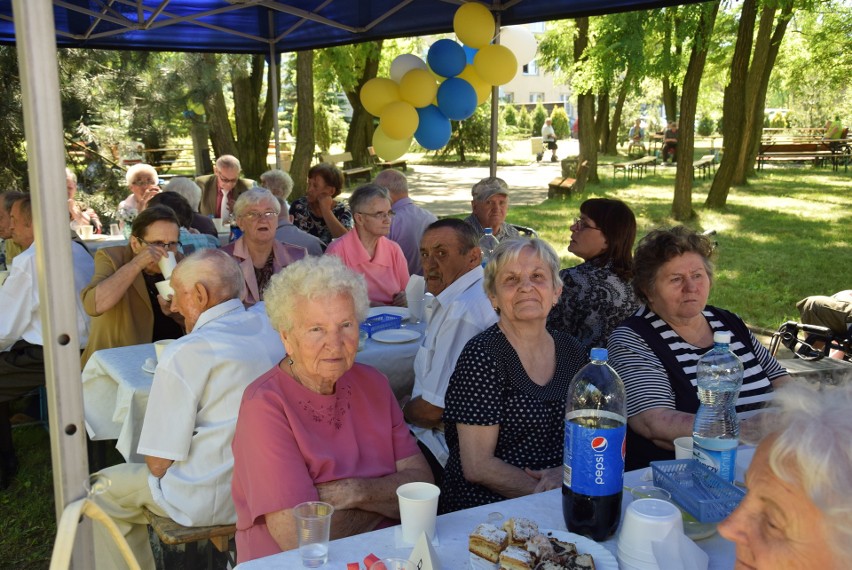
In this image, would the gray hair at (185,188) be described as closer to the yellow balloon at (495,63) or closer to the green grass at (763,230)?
the yellow balloon at (495,63)

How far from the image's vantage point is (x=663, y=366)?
2803 mm

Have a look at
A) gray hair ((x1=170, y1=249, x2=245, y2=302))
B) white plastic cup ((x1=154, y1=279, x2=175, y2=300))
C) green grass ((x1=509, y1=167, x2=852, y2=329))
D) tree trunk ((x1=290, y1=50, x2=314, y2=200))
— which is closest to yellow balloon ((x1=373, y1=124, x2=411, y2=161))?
green grass ((x1=509, y1=167, x2=852, y2=329))

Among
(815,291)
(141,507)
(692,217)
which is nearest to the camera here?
(141,507)

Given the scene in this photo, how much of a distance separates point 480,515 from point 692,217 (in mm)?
12067

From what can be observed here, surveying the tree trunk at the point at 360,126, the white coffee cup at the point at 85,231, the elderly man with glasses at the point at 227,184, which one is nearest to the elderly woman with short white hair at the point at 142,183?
the white coffee cup at the point at 85,231

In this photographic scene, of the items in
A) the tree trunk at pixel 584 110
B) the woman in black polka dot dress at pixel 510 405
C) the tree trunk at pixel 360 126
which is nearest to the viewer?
the woman in black polka dot dress at pixel 510 405

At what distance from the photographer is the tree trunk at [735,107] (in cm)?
1208

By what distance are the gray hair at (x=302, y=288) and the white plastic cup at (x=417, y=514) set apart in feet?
2.44

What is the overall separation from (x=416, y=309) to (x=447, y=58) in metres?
3.17

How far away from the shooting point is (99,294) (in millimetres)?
3789

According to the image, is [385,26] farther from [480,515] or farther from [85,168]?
[480,515]

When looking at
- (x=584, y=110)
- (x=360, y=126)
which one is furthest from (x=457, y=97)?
Answer: (x=360, y=126)

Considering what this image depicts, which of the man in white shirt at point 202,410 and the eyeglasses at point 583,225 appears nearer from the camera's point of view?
the man in white shirt at point 202,410

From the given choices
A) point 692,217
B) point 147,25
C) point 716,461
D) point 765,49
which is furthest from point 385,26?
point 765,49
